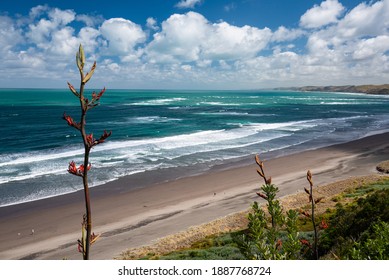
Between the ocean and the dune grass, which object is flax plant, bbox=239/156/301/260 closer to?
the dune grass

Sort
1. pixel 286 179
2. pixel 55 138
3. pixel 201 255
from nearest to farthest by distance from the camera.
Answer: pixel 201 255, pixel 286 179, pixel 55 138

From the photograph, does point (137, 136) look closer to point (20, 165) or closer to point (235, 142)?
point (235, 142)

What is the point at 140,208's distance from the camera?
71.8ft

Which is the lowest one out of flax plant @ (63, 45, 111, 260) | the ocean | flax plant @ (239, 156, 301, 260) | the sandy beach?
the sandy beach

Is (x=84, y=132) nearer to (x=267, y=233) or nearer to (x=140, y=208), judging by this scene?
(x=267, y=233)

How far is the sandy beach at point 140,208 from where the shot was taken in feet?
55.6

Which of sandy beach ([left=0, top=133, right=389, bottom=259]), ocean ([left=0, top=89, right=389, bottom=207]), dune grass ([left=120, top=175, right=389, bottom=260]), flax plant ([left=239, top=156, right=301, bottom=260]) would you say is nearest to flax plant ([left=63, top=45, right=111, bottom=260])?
flax plant ([left=239, top=156, right=301, bottom=260])

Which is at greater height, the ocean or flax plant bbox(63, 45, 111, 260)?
flax plant bbox(63, 45, 111, 260)

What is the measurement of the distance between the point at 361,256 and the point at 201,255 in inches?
382

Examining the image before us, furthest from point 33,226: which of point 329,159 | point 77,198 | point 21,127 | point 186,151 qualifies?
point 21,127

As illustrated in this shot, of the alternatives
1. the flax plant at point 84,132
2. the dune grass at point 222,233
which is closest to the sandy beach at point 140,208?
the dune grass at point 222,233

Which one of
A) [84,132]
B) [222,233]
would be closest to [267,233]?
[84,132]

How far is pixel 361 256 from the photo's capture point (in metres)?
3.98

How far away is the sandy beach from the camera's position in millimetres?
16938
